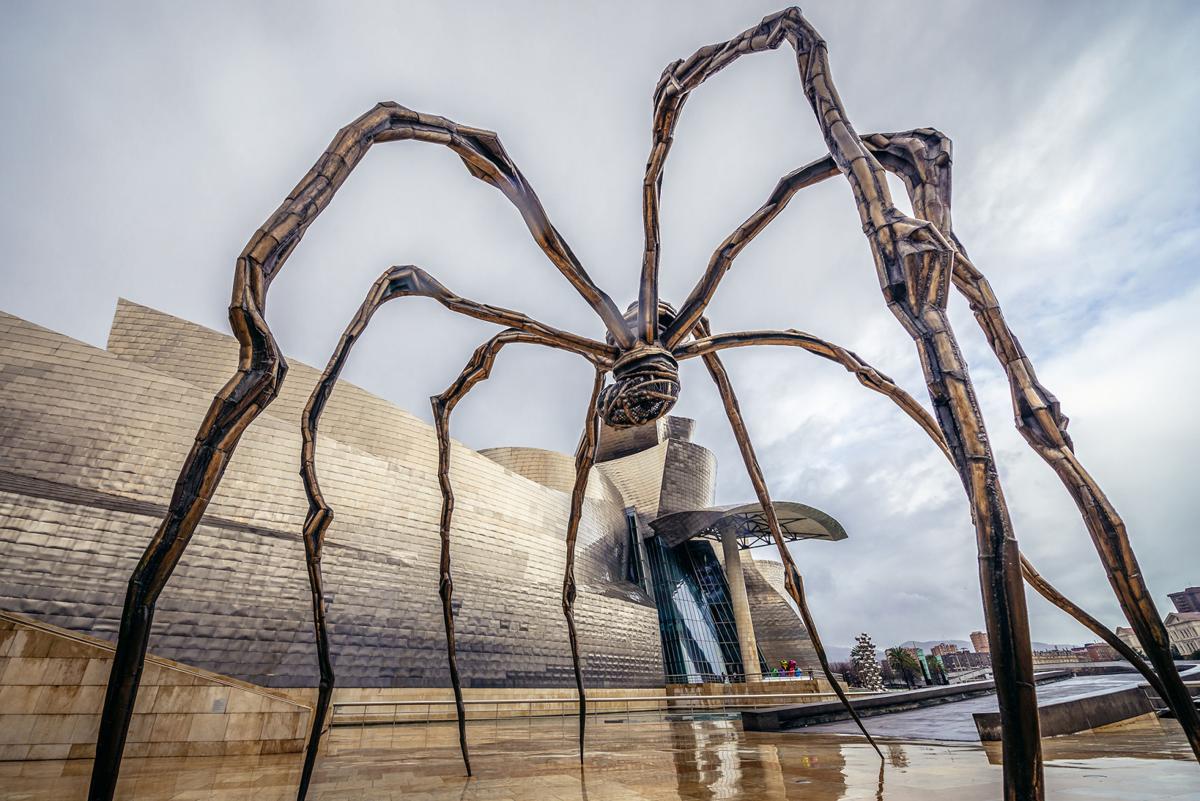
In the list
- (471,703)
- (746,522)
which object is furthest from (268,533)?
(746,522)

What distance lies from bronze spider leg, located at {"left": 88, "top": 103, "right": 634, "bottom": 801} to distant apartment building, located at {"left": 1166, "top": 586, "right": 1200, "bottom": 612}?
65432mm

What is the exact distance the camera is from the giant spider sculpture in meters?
1.11

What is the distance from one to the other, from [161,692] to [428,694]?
9.60 metres

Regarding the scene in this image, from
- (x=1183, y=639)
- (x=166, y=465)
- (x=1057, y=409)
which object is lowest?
(x=1183, y=639)

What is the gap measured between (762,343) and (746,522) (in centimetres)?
2993

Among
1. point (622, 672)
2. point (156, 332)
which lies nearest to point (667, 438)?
point (622, 672)

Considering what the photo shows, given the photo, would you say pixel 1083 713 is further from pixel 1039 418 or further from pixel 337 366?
pixel 337 366

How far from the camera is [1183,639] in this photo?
36.6 metres

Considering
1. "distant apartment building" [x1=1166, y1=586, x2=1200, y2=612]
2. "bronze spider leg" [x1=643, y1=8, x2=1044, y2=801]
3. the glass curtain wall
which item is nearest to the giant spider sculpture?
"bronze spider leg" [x1=643, y1=8, x2=1044, y2=801]

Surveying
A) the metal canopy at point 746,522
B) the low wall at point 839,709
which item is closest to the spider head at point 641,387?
the low wall at point 839,709

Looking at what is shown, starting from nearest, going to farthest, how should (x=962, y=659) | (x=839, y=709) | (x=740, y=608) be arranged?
(x=839, y=709) → (x=740, y=608) → (x=962, y=659)

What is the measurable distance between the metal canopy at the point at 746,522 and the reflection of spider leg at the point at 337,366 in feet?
86.3

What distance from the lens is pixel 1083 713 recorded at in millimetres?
5305

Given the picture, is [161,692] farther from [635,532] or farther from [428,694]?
[635,532]
